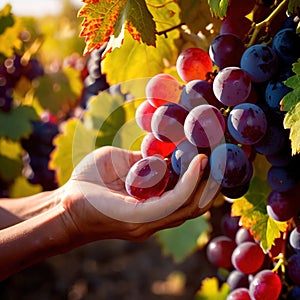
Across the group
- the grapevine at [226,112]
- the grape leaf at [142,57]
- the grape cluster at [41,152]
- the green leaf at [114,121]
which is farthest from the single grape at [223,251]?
the grape cluster at [41,152]

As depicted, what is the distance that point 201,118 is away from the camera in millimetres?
849

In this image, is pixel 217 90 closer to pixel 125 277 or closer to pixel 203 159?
pixel 203 159

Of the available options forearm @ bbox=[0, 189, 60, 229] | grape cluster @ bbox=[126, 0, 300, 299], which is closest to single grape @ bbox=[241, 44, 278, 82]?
grape cluster @ bbox=[126, 0, 300, 299]

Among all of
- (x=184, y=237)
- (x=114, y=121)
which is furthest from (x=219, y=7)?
(x=184, y=237)

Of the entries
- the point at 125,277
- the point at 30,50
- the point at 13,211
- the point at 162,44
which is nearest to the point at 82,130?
the point at 13,211

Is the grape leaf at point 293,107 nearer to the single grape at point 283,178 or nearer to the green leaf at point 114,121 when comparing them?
the single grape at point 283,178

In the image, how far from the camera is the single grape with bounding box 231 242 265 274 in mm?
1079

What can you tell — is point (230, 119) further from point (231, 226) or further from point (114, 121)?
point (114, 121)

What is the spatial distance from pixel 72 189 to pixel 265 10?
417 millimetres

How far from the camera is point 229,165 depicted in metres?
0.84

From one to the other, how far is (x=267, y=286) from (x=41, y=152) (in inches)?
37.7

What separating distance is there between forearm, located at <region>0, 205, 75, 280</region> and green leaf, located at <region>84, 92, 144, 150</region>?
0.73ft

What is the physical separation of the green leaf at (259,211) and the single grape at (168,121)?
0.21 meters

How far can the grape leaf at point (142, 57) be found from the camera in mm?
1104
